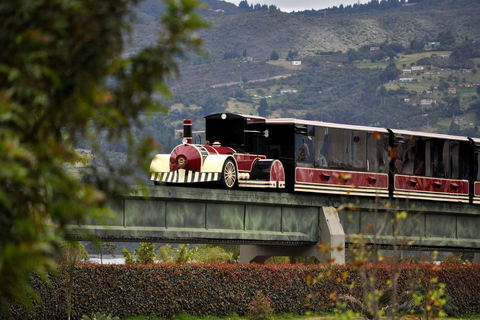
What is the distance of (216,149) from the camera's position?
27.8 meters

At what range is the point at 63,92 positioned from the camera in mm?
6750

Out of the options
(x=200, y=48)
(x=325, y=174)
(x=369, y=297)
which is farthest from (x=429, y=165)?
(x=200, y=48)

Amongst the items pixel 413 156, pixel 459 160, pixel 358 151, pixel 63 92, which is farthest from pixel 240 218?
pixel 63 92

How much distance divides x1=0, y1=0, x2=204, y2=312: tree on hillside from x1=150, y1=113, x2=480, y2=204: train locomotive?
1828cm

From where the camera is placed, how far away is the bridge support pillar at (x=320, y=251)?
2872 centimetres

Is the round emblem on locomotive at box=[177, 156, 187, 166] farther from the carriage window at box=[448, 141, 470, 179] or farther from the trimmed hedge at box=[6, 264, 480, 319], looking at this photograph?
the carriage window at box=[448, 141, 470, 179]

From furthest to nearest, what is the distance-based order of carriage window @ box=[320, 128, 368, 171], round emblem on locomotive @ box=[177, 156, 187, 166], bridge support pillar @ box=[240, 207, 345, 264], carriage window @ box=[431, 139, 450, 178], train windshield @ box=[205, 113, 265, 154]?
carriage window @ box=[431, 139, 450, 178], carriage window @ box=[320, 128, 368, 171], train windshield @ box=[205, 113, 265, 154], bridge support pillar @ box=[240, 207, 345, 264], round emblem on locomotive @ box=[177, 156, 187, 166]

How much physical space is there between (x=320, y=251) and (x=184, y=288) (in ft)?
19.9

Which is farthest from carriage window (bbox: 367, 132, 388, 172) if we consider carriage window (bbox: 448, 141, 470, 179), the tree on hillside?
the tree on hillside

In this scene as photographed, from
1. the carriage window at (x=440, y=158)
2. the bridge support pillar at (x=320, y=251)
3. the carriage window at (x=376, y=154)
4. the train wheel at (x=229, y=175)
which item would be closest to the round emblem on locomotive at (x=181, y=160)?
the train wheel at (x=229, y=175)

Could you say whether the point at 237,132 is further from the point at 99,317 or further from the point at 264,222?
the point at 99,317

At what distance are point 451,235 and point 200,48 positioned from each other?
28595 mm

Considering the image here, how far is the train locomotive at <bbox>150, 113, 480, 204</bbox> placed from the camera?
26.6 metres

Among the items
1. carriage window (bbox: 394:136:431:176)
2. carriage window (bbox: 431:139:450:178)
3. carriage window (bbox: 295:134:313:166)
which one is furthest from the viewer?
carriage window (bbox: 431:139:450:178)
